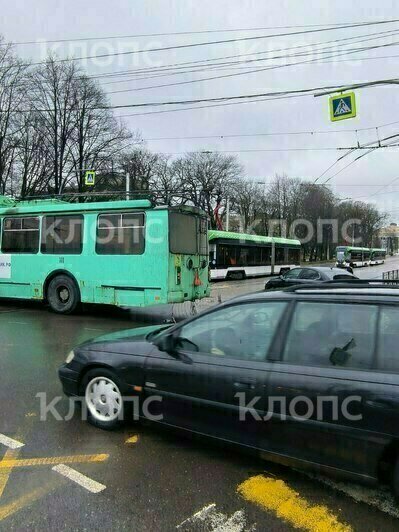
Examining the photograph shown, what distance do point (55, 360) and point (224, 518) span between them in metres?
4.64

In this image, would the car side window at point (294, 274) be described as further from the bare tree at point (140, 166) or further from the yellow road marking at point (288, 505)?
the bare tree at point (140, 166)

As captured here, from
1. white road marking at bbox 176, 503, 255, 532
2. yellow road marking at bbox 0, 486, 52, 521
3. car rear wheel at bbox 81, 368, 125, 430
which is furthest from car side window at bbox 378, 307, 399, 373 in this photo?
yellow road marking at bbox 0, 486, 52, 521

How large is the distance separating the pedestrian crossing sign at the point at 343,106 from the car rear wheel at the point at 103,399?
10.1 m

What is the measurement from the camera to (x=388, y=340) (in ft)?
10.1

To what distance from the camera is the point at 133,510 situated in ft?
9.89

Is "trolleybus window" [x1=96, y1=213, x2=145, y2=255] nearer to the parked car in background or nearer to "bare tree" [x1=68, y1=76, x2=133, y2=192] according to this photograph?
the parked car in background

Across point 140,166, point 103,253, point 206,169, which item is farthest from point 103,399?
point 206,169

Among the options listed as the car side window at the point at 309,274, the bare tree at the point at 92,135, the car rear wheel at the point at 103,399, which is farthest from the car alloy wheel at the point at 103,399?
the bare tree at the point at 92,135

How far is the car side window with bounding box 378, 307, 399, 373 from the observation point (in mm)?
3025

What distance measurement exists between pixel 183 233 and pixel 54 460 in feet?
26.0

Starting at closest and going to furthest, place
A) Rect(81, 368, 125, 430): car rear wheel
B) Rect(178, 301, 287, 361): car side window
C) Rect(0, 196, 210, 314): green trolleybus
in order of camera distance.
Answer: Rect(178, 301, 287, 361): car side window, Rect(81, 368, 125, 430): car rear wheel, Rect(0, 196, 210, 314): green trolleybus

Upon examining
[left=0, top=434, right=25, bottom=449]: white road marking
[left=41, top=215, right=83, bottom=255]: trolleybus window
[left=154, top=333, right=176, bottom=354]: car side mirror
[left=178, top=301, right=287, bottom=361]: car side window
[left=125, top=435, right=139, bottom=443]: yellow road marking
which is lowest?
[left=0, top=434, right=25, bottom=449]: white road marking

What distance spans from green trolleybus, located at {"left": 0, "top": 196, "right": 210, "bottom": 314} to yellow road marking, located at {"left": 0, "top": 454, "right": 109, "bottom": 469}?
272 inches

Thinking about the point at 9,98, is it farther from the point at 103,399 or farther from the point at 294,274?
the point at 103,399
